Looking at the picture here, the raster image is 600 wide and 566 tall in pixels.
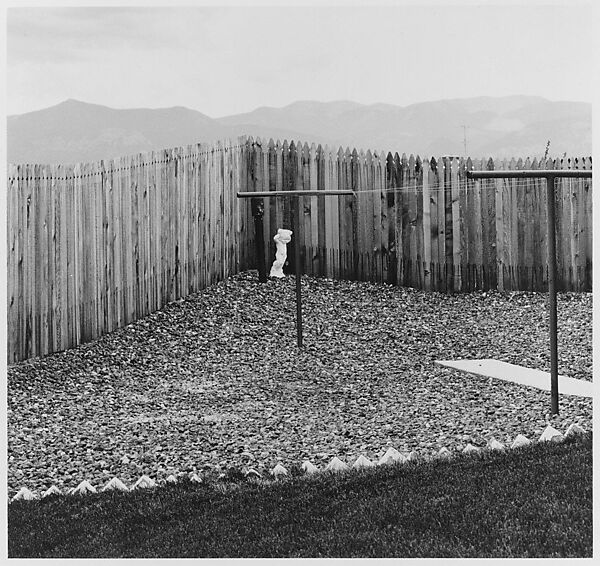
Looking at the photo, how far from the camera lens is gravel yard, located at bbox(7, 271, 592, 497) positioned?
16.4 feet

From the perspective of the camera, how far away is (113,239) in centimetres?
695

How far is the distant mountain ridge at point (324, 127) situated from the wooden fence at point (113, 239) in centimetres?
25

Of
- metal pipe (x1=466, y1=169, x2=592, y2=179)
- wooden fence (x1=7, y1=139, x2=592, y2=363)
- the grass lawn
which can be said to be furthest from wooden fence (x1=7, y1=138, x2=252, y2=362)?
metal pipe (x1=466, y1=169, x2=592, y2=179)

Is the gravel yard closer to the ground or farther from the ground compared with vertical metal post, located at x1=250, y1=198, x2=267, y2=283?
closer to the ground

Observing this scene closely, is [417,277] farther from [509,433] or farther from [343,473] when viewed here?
[343,473]

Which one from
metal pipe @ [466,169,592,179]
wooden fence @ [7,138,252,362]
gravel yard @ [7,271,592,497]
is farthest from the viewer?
wooden fence @ [7,138,252,362]

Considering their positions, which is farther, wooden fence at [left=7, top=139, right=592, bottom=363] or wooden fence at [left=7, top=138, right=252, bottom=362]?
wooden fence at [left=7, top=139, right=592, bottom=363]

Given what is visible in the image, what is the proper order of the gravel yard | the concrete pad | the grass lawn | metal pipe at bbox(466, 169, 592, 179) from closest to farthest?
the grass lawn
metal pipe at bbox(466, 169, 592, 179)
the gravel yard
the concrete pad

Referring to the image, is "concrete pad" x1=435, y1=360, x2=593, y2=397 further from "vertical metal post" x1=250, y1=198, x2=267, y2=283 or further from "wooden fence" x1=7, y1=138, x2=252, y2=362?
"wooden fence" x1=7, y1=138, x2=252, y2=362

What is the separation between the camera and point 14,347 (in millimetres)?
6184

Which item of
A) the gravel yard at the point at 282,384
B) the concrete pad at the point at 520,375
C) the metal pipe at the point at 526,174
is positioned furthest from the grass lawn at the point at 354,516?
the metal pipe at the point at 526,174

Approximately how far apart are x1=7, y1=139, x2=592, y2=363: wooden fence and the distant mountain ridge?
38cm

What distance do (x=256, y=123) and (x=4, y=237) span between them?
180 cm

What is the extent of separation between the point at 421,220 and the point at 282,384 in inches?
94.6
